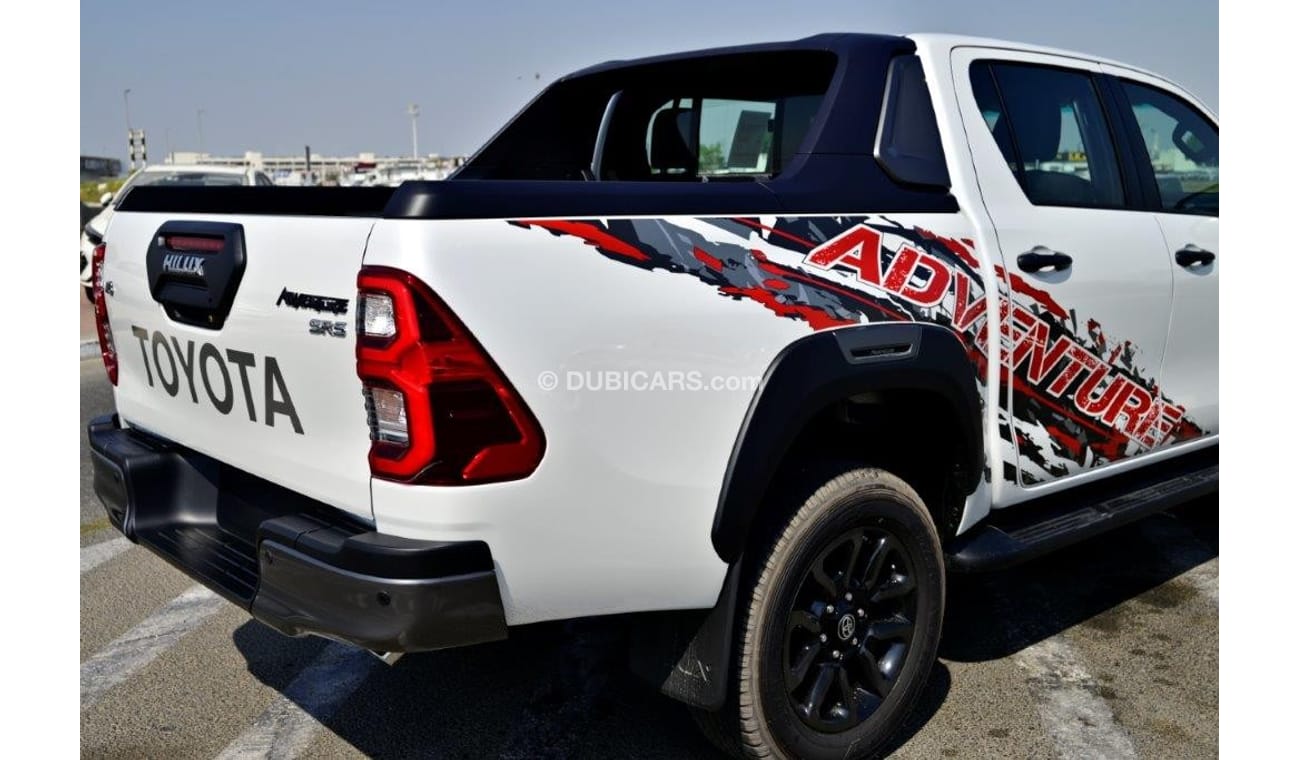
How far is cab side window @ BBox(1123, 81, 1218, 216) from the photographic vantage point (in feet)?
13.7

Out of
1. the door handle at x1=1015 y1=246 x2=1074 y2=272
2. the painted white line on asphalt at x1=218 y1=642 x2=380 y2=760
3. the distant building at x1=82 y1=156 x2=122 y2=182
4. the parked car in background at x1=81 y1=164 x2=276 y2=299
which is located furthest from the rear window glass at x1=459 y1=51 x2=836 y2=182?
the distant building at x1=82 y1=156 x2=122 y2=182

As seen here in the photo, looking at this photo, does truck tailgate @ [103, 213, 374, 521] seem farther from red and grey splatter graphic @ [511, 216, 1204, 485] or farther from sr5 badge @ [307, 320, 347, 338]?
red and grey splatter graphic @ [511, 216, 1204, 485]

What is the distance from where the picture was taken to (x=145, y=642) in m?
3.92

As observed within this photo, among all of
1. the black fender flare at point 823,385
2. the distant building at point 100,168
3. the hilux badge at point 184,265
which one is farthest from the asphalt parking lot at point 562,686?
the distant building at point 100,168

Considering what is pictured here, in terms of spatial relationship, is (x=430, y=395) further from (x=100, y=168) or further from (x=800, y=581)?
(x=100, y=168)

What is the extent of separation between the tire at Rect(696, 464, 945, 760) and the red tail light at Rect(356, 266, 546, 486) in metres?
0.78

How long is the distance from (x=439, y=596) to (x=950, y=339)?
1554 mm

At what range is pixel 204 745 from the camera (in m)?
3.18

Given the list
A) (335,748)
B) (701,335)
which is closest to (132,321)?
(335,748)

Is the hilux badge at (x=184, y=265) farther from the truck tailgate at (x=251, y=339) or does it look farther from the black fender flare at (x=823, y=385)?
the black fender flare at (x=823, y=385)

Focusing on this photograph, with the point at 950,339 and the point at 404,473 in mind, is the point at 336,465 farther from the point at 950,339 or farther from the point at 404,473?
the point at 950,339

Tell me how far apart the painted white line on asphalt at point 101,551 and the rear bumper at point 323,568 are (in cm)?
201

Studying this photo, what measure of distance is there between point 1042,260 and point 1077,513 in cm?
87

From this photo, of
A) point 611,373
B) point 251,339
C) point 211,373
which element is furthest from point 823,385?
point 211,373
